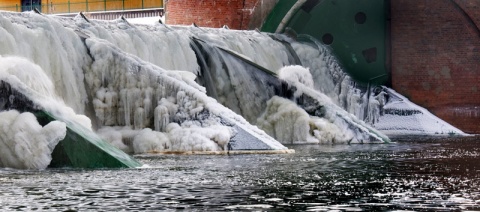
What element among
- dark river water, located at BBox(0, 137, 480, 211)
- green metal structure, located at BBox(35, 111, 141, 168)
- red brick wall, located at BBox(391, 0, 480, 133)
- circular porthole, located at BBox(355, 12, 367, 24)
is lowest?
dark river water, located at BBox(0, 137, 480, 211)

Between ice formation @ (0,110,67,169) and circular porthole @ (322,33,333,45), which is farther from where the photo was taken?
circular porthole @ (322,33,333,45)

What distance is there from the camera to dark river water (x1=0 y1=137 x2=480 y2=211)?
7832 mm

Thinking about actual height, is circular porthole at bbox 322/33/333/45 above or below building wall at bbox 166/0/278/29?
below

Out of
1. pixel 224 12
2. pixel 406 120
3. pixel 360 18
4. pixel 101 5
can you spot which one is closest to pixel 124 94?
Answer: pixel 406 120

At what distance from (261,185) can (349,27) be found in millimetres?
15918

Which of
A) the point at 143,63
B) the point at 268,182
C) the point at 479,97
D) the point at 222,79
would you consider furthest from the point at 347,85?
the point at 268,182

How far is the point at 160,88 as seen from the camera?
15516mm

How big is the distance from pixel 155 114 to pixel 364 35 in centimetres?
1015

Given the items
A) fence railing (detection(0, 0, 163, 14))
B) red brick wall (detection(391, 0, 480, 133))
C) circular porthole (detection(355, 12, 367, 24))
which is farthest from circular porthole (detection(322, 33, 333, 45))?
fence railing (detection(0, 0, 163, 14))

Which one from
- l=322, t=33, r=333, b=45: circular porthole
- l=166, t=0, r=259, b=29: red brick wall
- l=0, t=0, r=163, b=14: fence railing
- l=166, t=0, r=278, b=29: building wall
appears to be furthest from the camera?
l=0, t=0, r=163, b=14: fence railing

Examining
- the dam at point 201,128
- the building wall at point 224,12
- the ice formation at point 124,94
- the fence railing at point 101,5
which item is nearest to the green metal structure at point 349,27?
the dam at point 201,128

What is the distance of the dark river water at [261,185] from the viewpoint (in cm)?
783

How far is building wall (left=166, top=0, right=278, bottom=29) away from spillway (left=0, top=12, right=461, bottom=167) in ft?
14.3

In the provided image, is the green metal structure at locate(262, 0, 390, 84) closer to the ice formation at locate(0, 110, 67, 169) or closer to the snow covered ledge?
the snow covered ledge
